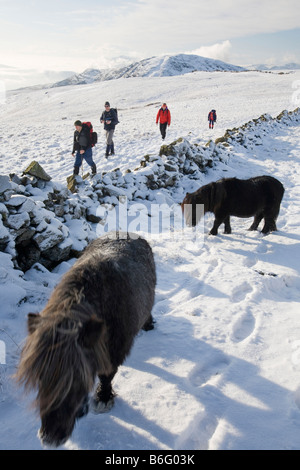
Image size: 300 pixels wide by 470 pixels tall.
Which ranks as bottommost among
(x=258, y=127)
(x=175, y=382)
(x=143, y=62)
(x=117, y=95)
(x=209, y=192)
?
(x=175, y=382)

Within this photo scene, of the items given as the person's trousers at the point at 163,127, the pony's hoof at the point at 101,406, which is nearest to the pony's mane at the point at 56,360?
the pony's hoof at the point at 101,406

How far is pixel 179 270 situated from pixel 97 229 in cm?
241

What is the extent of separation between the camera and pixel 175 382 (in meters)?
3.06

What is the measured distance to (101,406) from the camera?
2715 millimetres

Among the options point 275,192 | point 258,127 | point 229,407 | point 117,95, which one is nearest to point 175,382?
point 229,407

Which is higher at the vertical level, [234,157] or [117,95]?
[117,95]

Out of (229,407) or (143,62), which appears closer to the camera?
(229,407)

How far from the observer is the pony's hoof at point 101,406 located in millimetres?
2703

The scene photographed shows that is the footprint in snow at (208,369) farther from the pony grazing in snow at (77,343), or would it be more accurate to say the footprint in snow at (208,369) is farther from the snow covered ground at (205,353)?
the pony grazing in snow at (77,343)

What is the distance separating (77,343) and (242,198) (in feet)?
18.7

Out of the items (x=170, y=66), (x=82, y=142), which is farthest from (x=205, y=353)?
(x=170, y=66)

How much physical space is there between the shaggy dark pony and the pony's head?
5.42 meters
